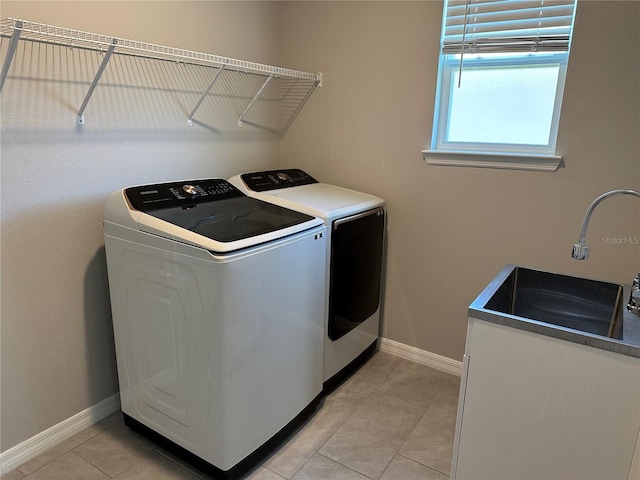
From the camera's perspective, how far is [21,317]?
1711 mm

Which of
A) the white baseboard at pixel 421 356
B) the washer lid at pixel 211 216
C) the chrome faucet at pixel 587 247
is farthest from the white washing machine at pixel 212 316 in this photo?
the chrome faucet at pixel 587 247

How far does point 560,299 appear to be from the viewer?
1.66 meters

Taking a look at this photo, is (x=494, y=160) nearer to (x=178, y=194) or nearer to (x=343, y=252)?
(x=343, y=252)

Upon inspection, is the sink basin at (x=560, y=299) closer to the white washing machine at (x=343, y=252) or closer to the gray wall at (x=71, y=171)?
the white washing machine at (x=343, y=252)

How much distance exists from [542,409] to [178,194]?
151 centimetres

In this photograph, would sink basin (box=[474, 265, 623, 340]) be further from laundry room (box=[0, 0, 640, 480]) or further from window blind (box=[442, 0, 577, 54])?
window blind (box=[442, 0, 577, 54])

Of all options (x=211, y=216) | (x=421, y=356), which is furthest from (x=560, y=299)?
(x=211, y=216)

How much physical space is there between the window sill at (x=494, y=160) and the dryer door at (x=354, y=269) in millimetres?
400

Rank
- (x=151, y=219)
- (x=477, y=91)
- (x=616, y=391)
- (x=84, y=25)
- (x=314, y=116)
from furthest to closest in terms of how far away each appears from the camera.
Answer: (x=314, y=116) < (x=477, y=91) < (x=84, y=25) < (x=151, y=219) < (x=616, y=391)

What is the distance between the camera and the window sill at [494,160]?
2012 mm

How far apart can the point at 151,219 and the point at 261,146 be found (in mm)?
1220

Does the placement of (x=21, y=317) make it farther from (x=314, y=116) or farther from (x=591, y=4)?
(x=591, y=4)

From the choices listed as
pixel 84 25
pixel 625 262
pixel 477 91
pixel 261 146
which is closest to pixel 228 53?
pixel 261 146

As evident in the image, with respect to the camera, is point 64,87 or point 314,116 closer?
point 64,87
